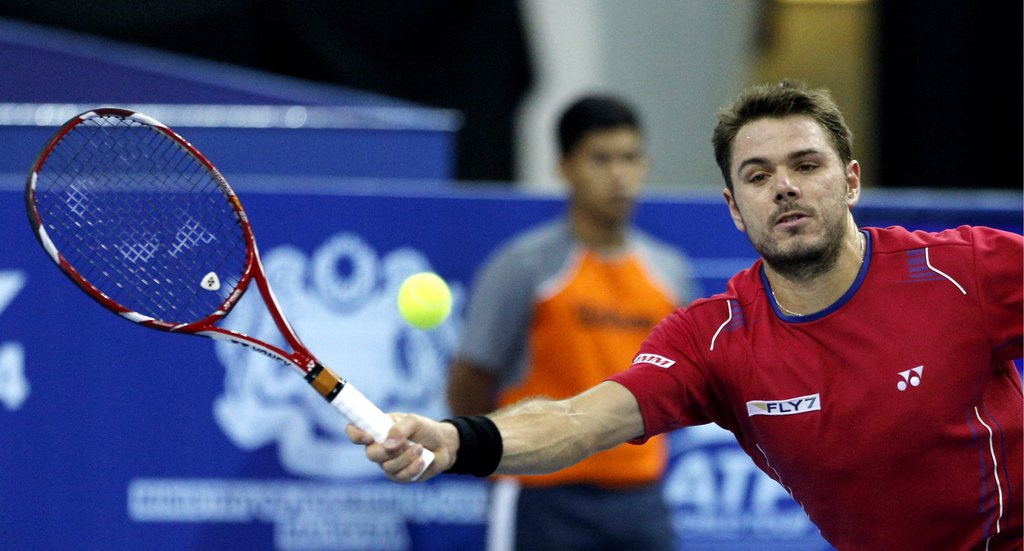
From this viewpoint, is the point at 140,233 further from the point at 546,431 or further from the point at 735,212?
the point at 735,212

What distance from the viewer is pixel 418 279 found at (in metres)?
4.32

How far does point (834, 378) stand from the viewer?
11.2 ft

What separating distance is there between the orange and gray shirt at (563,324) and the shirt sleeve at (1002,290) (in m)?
1.97

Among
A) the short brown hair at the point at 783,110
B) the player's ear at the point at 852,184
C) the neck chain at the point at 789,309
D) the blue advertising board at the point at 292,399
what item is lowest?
the blue advertising board at the point at 292,399

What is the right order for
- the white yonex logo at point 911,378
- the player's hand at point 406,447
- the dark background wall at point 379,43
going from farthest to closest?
the dark background wall at point 379,43, the white yonex logo at point 911,378, the player's hand at point 406,447

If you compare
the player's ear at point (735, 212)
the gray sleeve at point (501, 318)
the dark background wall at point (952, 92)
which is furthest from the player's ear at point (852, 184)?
the dark background wall at point (952, 92)

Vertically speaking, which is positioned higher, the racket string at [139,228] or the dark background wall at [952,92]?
the dark background wall at [952,92]

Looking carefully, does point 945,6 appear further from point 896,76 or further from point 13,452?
point 13,452

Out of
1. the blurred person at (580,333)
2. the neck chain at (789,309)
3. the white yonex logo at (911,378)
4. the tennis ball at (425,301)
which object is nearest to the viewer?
the white yonex logo at (911,378)

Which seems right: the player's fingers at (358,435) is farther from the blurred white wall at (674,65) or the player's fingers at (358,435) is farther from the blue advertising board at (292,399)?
the blurred white wall at (674,65)

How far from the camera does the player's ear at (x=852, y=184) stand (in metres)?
3.56

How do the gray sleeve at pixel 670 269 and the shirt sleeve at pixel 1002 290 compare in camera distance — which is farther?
the gray sleeve at pixel 670 269

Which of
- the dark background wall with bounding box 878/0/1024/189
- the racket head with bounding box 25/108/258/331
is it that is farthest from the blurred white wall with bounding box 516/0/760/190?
the racket head with bounding box 25/108/258/331

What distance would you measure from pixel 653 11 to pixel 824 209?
637cm
